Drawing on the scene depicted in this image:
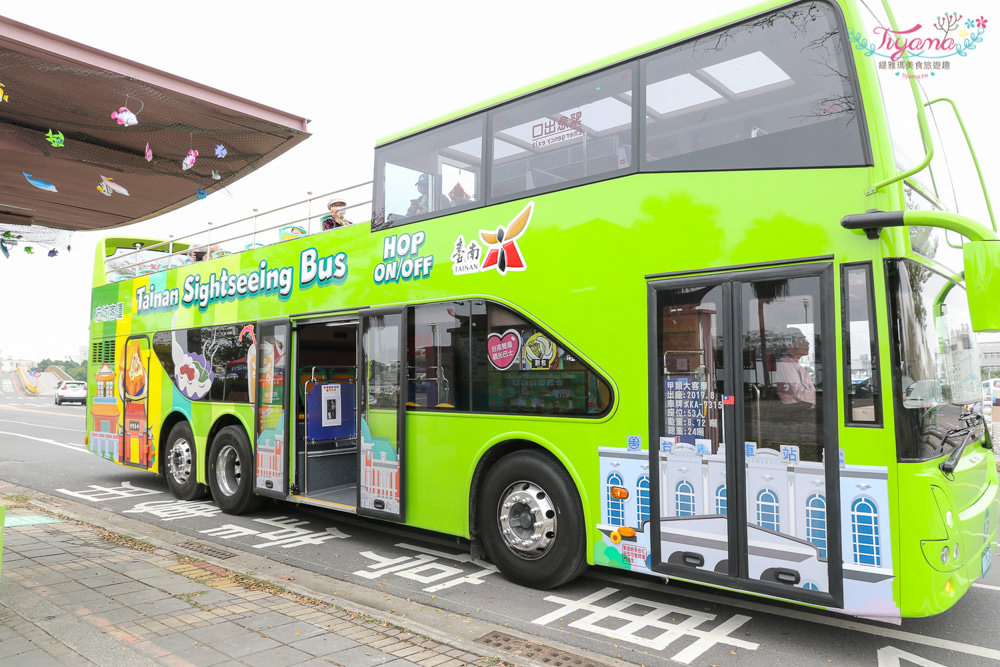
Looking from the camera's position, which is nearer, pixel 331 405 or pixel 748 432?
pixel 748 432

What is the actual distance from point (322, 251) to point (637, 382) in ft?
14.4

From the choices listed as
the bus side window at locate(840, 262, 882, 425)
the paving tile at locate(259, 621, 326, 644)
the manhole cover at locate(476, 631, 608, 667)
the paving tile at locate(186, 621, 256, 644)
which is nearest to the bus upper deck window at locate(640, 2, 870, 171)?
the bus side window at locate(840, 262, 882, 425)

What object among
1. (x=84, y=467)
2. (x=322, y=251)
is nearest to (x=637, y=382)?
(x=322, y=251)

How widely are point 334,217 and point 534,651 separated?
214 inches

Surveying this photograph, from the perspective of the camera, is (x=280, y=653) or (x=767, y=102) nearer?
(x=280, y=653)

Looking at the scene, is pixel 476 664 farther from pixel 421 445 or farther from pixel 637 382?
pixel 421 445

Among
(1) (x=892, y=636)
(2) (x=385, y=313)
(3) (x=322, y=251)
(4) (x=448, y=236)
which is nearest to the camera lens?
(1) (x=892, y=636)

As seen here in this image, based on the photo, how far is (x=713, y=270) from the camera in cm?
466

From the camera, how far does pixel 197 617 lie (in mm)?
4727

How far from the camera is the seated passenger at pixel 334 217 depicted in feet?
25.3

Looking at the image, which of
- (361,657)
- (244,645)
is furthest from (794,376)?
(244,645)

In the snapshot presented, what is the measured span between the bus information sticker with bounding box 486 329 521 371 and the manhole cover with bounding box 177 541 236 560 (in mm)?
3502

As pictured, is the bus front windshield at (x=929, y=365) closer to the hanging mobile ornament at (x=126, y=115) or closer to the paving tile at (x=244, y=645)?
the paving tile at (x=244, y=645)

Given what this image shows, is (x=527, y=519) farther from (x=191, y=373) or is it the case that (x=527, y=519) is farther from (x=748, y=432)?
(x=191, y=373)
